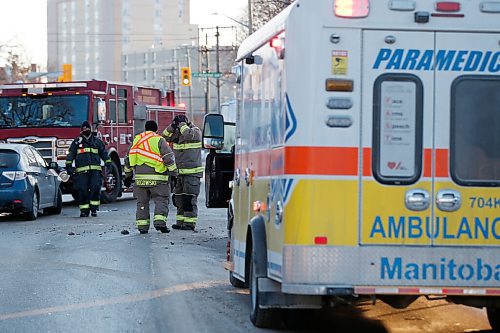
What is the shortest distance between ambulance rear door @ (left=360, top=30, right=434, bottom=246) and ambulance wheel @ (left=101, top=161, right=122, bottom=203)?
2004 centimetres

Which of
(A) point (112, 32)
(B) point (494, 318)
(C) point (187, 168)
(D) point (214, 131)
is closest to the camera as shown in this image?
(B) point (494, 318)

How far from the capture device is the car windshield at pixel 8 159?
69.3 ft

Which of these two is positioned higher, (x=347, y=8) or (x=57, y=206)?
(x=347, y=8)

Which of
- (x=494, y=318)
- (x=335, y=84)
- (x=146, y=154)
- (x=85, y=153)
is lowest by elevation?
(x=494, y=318)

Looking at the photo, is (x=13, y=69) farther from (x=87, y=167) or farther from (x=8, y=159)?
(x=8, y=159)

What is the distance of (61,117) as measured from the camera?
2634 cm

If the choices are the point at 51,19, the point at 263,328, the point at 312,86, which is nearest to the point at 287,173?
the point at 312,86

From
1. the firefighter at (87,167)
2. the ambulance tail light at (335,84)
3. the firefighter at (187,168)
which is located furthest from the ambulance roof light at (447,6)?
the firefighter at (87,167)

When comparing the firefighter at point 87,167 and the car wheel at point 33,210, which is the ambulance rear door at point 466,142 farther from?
the firefighter at point 87,167

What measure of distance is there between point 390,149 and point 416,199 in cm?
42

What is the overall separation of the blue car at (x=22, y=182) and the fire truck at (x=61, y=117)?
11.8 feet

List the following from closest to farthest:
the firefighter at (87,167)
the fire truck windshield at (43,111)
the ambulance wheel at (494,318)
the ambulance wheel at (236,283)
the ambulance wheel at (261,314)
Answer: the ambulance wheel at (261,314)
the ambulance wheel at (494,318)
the ambulance wheel at (236,283)
the firefighter at (87,167)
the fire truck windshield at (43,111)

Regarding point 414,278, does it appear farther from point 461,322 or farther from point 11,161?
point 11,161

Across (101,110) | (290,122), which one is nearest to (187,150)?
(101,110)
